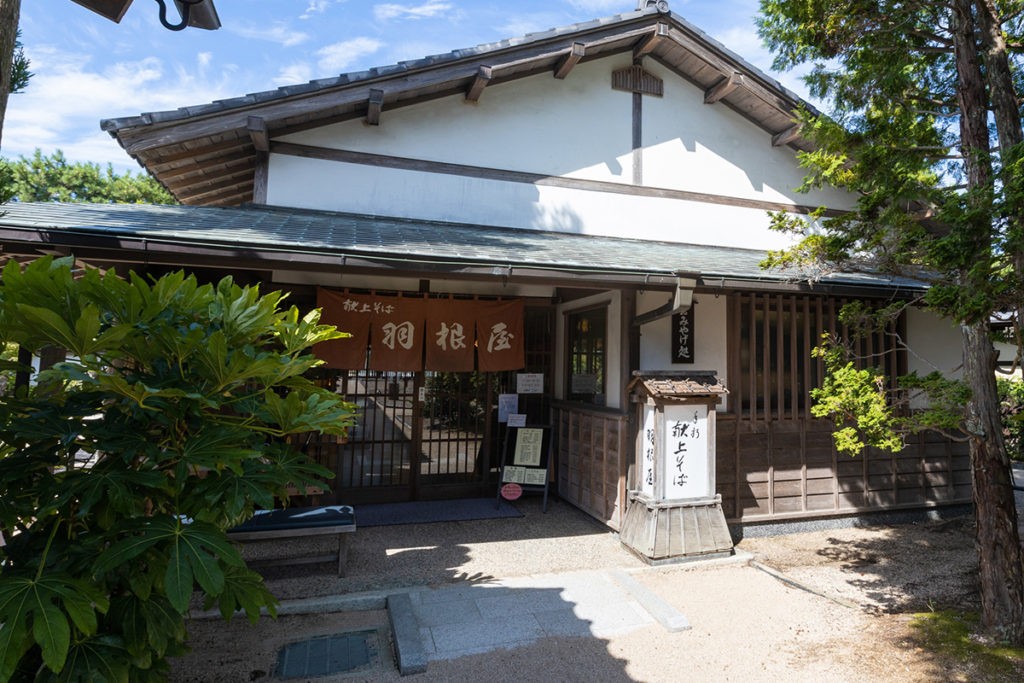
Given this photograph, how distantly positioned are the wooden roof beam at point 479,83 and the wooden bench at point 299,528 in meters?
5.43

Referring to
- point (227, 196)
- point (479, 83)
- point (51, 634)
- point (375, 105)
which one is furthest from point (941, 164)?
point (227, 196)

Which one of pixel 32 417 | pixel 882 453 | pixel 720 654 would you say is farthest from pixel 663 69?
pixel 32 417

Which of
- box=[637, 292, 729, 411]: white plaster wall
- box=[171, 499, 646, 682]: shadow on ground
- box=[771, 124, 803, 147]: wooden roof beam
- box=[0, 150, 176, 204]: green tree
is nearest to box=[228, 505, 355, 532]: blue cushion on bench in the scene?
box=[171, 499, 646, 682]: shadow on ground

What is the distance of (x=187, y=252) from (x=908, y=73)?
6339 mm

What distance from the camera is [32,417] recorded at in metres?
2.22

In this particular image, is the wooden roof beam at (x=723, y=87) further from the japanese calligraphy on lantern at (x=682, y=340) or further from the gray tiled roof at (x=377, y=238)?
the japanese calligraphy on lantern at (x=682, y=340)

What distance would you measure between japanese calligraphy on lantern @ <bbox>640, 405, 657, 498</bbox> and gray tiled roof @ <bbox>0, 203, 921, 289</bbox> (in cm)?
153

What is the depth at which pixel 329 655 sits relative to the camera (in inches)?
146

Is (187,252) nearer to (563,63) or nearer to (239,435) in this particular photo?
(239,435)

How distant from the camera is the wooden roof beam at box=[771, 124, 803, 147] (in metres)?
8.13

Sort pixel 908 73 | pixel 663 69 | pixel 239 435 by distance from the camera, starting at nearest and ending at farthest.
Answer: pixel 239 435 < pixel 908 73 < pixel 663 69

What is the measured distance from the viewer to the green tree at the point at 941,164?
10.8 ft

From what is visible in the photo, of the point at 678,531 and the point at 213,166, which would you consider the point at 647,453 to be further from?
the point at 213,166

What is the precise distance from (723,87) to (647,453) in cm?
579
